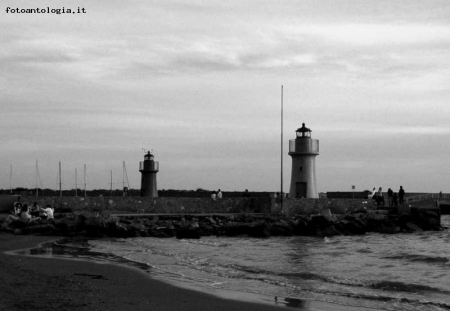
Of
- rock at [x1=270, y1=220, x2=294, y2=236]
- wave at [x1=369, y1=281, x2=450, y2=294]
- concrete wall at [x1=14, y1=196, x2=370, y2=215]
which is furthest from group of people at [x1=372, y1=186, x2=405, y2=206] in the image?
wave at [x1=369, y1=281, x2=450, y2=294]

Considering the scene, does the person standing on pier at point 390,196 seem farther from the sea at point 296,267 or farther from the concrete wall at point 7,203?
the concrete wall at point 7,203

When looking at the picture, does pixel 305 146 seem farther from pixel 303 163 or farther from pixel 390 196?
pixel 390 196

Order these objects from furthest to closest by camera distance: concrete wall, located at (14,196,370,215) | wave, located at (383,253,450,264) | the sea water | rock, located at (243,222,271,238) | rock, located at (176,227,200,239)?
concrete wall, located at (14,196,370,215), rock, located at (243,222,271,238), rock, located at (176,227,200,239), wave, located at (383,253,450,264), the sea water

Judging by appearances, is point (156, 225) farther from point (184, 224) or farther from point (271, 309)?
point (271, 309)

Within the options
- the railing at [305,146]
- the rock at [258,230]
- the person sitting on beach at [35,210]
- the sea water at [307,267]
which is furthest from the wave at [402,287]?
the railing at [305,146]

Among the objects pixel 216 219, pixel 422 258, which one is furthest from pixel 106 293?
pixel 216 219

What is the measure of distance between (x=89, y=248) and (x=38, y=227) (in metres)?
4.46

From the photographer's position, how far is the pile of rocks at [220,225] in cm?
2072

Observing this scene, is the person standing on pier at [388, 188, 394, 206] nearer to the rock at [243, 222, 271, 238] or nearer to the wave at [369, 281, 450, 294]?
the rock at [243, 222, 271, 238]

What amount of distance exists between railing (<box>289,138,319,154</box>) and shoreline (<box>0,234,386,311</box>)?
74.1ft

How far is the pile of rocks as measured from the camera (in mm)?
20719

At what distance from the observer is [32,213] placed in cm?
2458

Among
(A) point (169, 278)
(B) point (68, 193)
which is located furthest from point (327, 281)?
(B) point (68, 193)

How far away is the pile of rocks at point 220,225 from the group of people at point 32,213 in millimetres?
419
